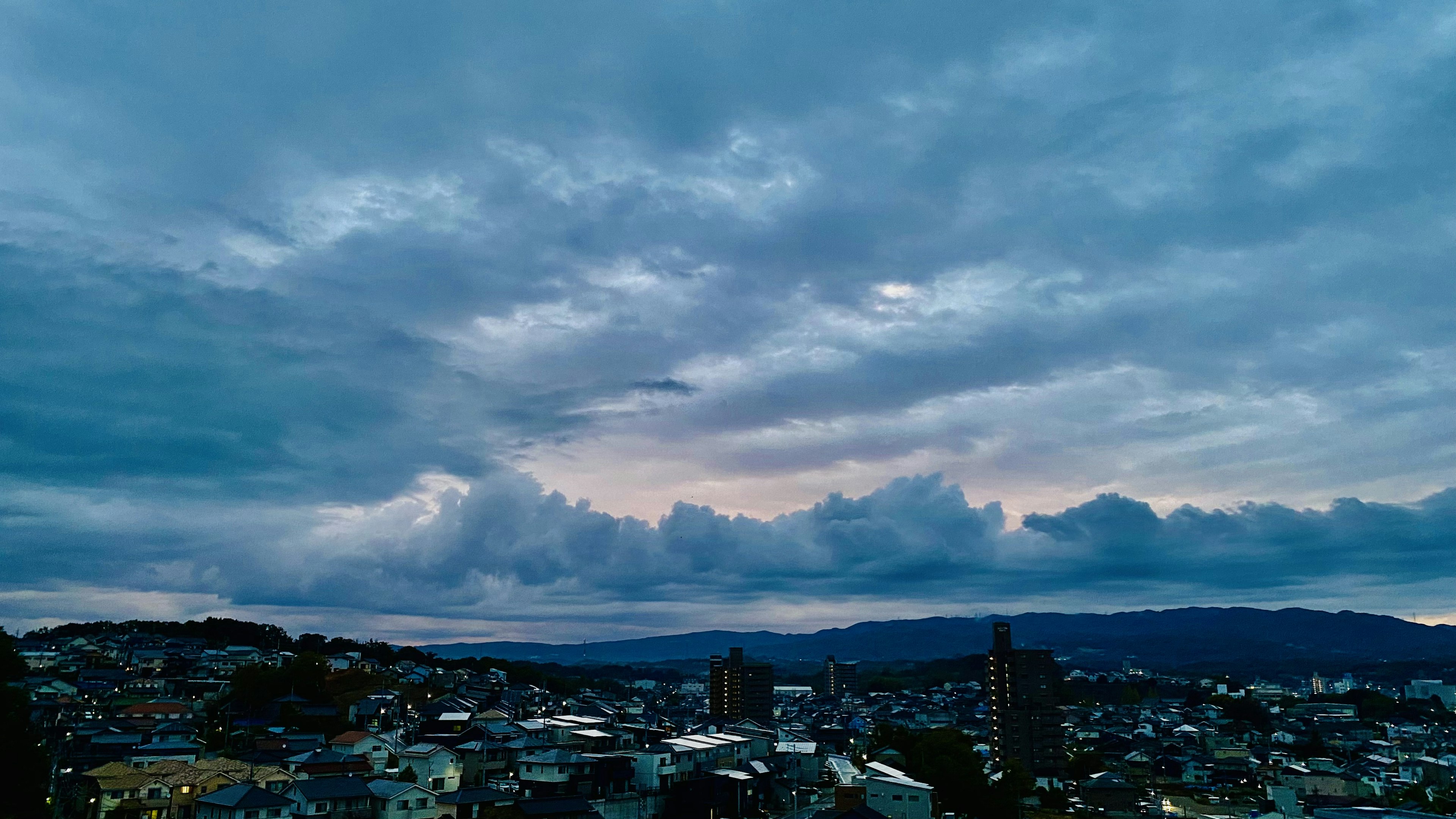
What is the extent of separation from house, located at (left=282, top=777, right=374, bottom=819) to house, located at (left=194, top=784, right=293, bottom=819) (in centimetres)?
73

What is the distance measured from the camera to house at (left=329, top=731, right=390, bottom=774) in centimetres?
5775

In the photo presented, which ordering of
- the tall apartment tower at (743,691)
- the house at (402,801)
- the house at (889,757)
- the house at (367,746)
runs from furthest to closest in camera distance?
1. the tall apartment tower at (743,691)
2. the house at (889,757)
3. the house at (367,746)
4. the house at (402,801)

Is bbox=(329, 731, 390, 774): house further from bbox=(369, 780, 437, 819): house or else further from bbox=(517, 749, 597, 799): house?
bbox=(517, 749, 597, 799): house

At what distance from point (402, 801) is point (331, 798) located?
3.57 meters

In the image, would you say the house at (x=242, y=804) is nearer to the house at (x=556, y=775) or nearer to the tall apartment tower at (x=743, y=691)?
the house at (x=556, y=775)

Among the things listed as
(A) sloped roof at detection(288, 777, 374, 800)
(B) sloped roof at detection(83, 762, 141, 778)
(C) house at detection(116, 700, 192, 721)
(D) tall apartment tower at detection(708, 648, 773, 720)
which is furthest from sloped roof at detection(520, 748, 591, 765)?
(D) tall apartment tower at detection(708, 648, 773, 720)

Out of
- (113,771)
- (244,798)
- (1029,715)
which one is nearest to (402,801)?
(244,798)

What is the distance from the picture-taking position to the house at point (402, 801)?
151 feet

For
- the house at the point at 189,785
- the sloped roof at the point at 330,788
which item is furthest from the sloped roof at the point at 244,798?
the house at the point at 189,785

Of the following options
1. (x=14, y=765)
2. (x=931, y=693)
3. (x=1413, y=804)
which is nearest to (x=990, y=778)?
(x=1413, y=804)

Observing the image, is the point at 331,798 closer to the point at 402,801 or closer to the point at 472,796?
the point at 402,801

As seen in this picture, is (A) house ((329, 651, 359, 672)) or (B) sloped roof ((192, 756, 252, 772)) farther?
(A) house ((329, 651, 359, 672))

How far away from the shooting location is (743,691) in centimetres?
13612

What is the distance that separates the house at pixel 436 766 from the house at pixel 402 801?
20.0 ft
